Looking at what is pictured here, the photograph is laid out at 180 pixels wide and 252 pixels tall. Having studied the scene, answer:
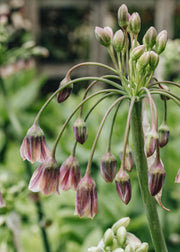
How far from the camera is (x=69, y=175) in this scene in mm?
863

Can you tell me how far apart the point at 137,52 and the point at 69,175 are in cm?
31

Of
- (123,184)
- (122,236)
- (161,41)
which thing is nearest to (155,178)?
(123,184)

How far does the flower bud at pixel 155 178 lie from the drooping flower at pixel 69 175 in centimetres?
19

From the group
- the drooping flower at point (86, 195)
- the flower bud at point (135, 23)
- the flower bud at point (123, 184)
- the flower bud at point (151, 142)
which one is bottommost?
the drooping flower at point (86, 195)

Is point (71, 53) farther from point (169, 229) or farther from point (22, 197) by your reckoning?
point (22, 197)

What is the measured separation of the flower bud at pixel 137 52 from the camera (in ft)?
2.48

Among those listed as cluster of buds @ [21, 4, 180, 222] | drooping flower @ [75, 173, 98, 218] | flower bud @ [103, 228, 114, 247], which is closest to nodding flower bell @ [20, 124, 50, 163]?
cluster of buds @ [21, 4, 180, 222]

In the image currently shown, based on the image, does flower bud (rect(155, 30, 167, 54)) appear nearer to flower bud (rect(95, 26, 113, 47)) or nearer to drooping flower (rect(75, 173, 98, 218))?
flower bud (rect(95, 26, 113, 47))

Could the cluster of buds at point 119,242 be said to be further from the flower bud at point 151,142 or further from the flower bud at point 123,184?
the flower bud at point 151,142

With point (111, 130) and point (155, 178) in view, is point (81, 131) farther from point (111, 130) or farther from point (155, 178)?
point (155, 178)

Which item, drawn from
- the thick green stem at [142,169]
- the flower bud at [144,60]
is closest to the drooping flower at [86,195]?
the thick green stem at [142,169]

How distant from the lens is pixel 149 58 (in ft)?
2.43

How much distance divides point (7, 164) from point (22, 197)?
6.46 ft

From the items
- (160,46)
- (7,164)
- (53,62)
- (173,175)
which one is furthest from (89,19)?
(160,46)
